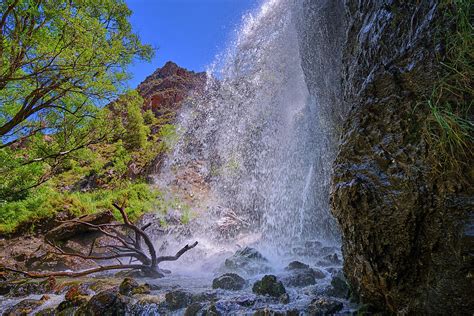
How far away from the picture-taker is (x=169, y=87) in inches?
1476

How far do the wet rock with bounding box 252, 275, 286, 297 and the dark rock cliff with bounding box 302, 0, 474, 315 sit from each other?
1107 mm

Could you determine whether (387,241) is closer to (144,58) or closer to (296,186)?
(144,58)

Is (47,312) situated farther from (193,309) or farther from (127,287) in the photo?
(193,309)

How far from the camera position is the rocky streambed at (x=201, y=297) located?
3.43 meters

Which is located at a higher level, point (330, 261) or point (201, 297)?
point (201, 297)

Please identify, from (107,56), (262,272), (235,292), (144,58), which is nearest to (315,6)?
(144,58)

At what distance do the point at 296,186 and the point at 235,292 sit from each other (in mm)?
7032

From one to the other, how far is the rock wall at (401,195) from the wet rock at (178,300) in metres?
2.01

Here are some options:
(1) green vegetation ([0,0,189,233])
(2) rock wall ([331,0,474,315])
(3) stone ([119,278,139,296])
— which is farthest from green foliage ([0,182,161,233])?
(2) rock wall ([331,0,474,315])

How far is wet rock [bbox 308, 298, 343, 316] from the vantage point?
10.1 feet

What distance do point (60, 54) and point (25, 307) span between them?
4315 millimetres

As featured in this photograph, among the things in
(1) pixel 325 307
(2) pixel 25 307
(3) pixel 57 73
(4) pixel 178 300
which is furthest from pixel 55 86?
(1) pixel 325 307

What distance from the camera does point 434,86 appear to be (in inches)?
88.1

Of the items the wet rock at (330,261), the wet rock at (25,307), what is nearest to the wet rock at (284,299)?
the wet rock at (330,261)
